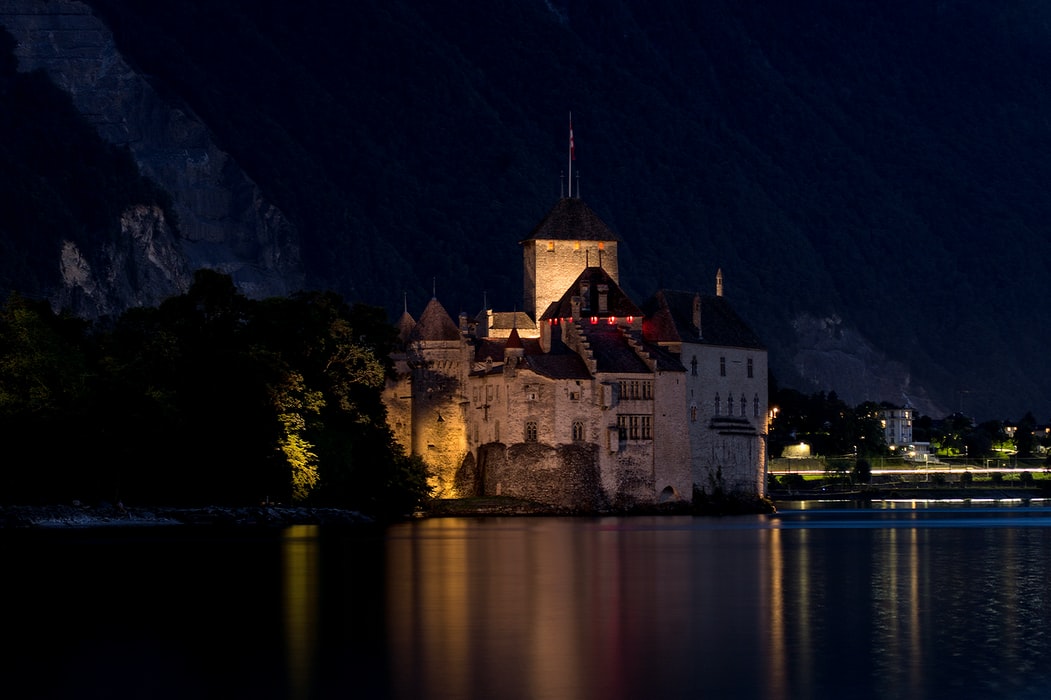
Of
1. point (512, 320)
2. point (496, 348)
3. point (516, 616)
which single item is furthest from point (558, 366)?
point (516, 616)

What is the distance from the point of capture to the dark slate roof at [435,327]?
336 feet

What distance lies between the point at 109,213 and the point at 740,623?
113187 millimetres

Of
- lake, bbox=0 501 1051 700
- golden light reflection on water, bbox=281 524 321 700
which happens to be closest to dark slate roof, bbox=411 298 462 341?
lake, bbox=0 501 1051 700

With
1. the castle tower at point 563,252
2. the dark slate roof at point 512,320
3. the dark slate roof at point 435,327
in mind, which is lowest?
the dark slate roof at point 435,327

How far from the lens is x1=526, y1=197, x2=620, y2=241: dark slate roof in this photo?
111500mm

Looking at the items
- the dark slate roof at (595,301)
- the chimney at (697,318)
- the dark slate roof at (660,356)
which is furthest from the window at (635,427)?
the chimney at (697,318)

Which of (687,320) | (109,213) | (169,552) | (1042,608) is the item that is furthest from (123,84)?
(1042,608)

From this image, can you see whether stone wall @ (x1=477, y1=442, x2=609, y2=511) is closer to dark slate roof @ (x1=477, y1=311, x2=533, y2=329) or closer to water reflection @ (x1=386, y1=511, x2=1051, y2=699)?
dark slate roof @ (x1=477, y1=311, x2=533, y2=329)

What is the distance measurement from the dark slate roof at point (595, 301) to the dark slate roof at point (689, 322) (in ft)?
3.81

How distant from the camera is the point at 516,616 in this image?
4744 cm

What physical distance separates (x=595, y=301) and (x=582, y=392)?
868 centimetres

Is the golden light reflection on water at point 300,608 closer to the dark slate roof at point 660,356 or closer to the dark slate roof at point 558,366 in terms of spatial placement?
the dark slate roof at point 558,366

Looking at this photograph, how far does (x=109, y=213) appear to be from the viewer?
15250cm

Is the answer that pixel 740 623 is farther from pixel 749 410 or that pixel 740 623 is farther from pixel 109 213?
pixel 109 213
